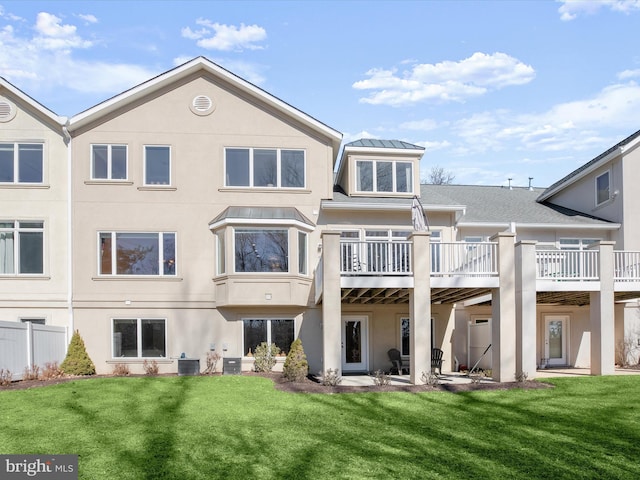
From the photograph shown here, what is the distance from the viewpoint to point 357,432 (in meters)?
9.88

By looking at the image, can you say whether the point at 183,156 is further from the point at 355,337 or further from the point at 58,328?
the point at 355,337

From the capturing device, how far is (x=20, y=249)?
60.2 ft

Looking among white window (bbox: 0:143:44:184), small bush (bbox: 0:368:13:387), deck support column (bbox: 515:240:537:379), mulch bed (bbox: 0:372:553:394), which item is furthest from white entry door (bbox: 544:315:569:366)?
white window (bbox: 0:143:44:184)

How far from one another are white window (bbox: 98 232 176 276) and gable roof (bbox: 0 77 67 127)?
379 cm

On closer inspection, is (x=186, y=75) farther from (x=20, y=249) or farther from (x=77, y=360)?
(x=77, y=360)

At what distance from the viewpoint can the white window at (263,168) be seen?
19.2m

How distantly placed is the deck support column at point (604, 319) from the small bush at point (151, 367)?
12.9 meters

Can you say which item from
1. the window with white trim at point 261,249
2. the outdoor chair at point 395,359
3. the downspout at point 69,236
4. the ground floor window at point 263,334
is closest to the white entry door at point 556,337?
the outdoor chair at point 395,359

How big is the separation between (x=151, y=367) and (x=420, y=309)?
8676 mm

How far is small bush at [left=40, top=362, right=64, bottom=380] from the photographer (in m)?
16.3

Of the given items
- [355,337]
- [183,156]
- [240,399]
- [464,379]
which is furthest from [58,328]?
[464,379]

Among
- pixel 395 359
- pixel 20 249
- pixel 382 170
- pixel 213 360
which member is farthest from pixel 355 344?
pixel 20 249

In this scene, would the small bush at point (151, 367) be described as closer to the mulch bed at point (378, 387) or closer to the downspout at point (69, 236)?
the downspout at point (69, 236)

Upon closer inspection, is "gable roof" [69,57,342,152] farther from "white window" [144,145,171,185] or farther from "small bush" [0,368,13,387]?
"small bush" [0,368,13,387]
